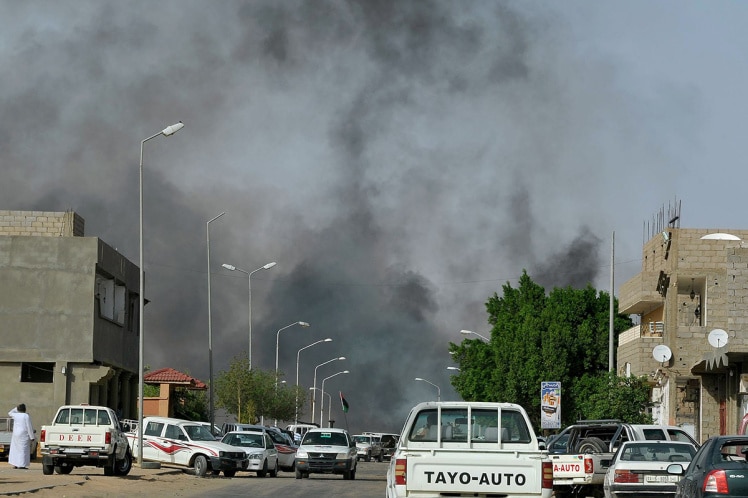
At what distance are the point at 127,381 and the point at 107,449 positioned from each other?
31.1 m

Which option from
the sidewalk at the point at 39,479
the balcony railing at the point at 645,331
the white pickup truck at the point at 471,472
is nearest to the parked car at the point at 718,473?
the white pickup truck at the point at 471,472

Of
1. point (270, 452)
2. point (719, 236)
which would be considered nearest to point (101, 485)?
point (270, 452)

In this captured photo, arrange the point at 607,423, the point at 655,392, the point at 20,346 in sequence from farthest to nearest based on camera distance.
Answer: the point at 655,392
the point at 20,346
the point at 607,423

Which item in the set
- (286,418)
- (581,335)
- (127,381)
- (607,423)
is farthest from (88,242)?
(286,418)

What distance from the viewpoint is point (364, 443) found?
257 ft

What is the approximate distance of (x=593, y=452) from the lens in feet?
93.5

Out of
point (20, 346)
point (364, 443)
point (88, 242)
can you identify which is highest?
point (88, 242)

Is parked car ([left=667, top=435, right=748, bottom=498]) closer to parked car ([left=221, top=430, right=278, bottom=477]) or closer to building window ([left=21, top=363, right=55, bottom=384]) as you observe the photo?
parked car ([left=221, top=430, right=278, bottom=477])

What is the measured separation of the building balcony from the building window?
2699 centimetres

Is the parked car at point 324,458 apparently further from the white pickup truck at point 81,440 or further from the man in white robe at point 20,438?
A: the man in white robe at point 20,438

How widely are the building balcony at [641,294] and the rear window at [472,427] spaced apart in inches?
1640

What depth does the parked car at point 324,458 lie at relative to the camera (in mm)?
43125

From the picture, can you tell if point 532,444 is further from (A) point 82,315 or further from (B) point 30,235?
(B) point 30,235

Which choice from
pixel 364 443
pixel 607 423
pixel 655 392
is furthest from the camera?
pixel 364 443
